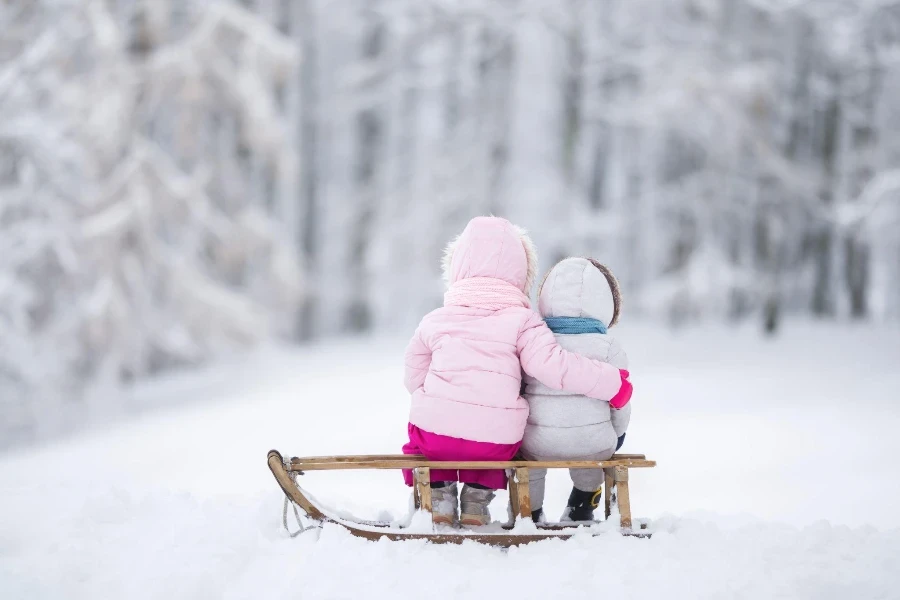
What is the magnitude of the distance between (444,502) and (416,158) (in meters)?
17.0

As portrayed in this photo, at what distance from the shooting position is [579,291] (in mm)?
4086

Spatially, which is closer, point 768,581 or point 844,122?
point 768,581

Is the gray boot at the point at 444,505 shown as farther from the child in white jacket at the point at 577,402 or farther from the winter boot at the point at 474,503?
the child in white jacket at the point at 577,402

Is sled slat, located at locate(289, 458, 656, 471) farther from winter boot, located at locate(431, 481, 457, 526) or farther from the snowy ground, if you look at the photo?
the snowy ground

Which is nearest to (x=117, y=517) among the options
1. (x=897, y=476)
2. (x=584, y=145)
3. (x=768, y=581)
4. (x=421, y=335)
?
(x=421, y=335)

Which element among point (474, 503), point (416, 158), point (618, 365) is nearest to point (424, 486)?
point (474, 503)

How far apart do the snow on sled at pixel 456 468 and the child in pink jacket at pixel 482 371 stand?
5.6 inches

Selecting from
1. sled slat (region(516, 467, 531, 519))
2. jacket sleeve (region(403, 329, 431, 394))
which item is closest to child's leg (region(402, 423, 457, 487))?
jacket sleeve (region(403, 329, 431, 394))

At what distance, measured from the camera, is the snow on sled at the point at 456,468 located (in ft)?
12.1

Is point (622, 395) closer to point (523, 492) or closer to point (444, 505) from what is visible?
point (523, 492)

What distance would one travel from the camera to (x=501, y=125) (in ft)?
48.6

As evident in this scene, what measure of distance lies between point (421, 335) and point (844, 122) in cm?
2038

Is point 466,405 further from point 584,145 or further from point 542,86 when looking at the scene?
point 584,145

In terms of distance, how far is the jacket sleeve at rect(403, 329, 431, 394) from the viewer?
4.09 metres
